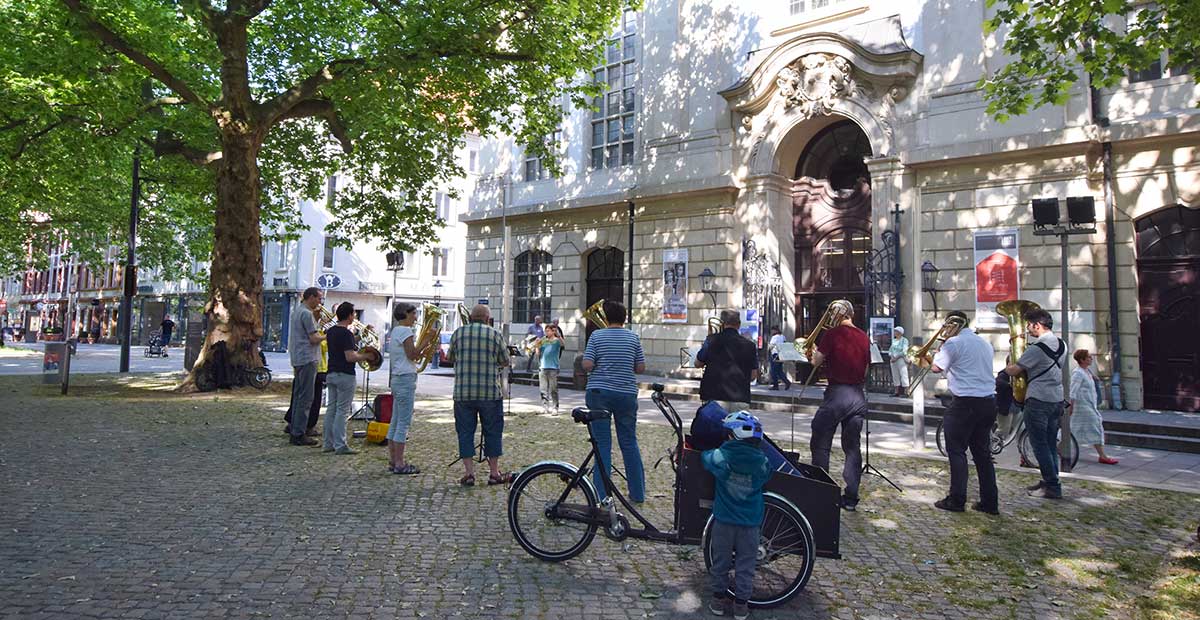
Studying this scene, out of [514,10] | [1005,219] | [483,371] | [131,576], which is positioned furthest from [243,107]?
[1005,219]

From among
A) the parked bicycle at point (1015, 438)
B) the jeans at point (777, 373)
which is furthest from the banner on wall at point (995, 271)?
the parked bicycle at point (1015, 438)

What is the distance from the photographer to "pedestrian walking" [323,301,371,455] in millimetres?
8430

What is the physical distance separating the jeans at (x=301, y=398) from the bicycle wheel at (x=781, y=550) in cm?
677

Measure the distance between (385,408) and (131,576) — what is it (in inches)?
217

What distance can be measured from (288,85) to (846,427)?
16.9 meters

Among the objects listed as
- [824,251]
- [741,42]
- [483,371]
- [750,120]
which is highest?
[741,42]

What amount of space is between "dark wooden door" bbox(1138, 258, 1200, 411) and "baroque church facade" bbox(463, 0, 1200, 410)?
3cm

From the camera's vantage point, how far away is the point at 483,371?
7.03 metres

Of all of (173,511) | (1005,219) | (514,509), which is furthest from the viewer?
(1005,219)

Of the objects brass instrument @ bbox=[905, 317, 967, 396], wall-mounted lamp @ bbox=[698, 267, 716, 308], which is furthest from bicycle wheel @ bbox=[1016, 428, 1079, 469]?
wall-mounted lamp @ bbox=[698, 267, 716, 308]

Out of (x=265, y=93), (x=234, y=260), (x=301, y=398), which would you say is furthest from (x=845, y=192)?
(x=265, y=93)

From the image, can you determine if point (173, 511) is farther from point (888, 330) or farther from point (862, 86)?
point (862, 86)

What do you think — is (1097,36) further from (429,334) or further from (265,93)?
(265,93)

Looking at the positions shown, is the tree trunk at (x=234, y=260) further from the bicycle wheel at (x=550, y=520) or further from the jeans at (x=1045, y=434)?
the jeans at (x=1045, y=434)
